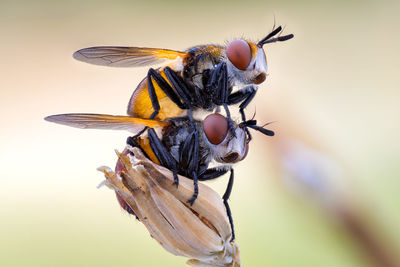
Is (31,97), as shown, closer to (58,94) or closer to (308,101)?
(58,94)

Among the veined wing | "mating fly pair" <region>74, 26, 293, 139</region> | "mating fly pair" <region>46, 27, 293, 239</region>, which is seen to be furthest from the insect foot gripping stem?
the veined wing

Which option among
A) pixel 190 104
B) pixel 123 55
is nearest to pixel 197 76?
pixel 190 104

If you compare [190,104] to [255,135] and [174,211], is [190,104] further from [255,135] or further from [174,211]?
[255,135]

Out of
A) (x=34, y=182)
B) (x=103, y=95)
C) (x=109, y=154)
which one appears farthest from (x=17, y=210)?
(x=103, y=95)

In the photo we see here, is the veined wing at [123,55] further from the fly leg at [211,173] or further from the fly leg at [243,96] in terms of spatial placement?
the fly leg at [211,173]

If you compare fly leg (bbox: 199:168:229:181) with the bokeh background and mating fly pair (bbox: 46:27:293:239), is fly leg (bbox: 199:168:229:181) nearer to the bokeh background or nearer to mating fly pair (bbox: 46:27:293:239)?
mating fly pair (bbox: 46:27:293:239)

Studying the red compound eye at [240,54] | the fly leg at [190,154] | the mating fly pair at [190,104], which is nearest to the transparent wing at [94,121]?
the mating fly pair at [190,104]
